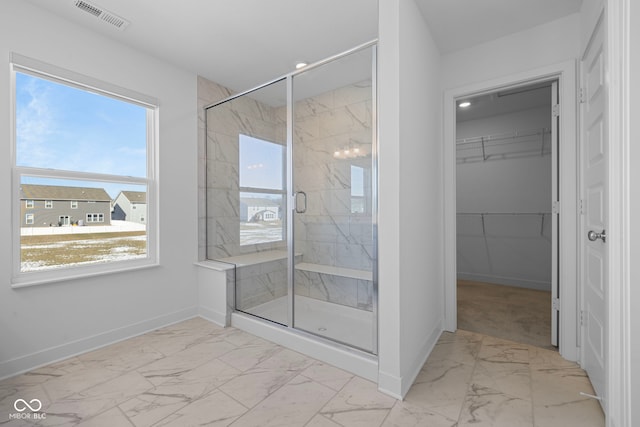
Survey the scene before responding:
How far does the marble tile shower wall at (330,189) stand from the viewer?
2428mm

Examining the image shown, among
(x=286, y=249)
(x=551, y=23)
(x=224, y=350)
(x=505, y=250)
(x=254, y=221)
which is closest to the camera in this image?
(x=551, y=23)

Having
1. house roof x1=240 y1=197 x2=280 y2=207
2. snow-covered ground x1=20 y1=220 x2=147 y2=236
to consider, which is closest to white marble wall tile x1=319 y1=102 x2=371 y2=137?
house roof x1=240 y1=197 x2=280 y2=207

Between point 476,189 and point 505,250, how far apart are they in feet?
3.38

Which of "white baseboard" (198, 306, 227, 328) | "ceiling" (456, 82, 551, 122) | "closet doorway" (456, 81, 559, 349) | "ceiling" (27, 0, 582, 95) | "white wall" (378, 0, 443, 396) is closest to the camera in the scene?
"white wall" (378, 0, 443, 396)

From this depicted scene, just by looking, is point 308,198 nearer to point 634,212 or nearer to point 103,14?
point 634,212

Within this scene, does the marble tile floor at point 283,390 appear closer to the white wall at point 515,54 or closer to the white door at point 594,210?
the white door at point 594,210

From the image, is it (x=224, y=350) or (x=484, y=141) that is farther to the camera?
(x=484, y=141)

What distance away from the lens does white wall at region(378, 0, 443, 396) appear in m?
1.75

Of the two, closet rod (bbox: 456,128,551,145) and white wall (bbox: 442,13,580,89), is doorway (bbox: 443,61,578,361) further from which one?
closet rod (bbox: 456,128,551,145)

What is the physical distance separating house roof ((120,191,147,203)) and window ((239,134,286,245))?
3.02 feet

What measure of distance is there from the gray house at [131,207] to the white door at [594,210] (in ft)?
11.3

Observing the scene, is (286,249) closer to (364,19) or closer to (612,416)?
(364,19)

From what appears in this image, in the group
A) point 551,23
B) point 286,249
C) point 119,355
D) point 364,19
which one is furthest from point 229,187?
point 551,23

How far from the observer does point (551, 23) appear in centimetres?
221
